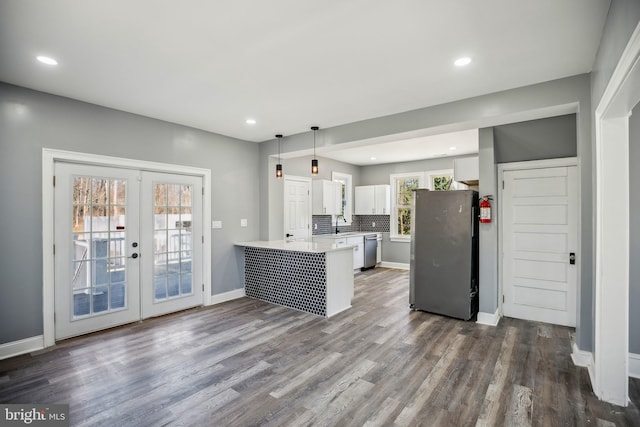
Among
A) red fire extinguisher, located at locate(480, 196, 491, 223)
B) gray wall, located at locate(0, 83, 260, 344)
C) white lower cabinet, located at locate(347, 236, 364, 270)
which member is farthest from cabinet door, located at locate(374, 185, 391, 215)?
gray wall, located at locate(0, 83, 260, 344)

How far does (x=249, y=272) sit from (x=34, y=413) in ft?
10.5

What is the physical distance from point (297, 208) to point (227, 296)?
221 centimetres

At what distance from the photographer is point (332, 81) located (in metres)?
3.11

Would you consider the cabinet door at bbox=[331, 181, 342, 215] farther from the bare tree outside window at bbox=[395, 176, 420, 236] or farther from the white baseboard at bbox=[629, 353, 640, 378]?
the white baseboard at bbox=[629, 353, 640, 378]

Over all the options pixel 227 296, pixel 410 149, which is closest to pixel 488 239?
pixel 410 149

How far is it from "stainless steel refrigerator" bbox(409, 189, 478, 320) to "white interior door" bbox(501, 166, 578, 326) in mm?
422

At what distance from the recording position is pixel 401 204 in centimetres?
786

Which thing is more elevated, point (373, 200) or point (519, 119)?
point (519, 119)

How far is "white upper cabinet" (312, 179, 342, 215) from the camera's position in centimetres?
684

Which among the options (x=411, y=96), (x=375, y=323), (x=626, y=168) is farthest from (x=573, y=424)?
(x=411, y=96)

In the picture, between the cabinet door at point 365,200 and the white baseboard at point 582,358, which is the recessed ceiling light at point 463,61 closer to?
the white baseboard at point 582,358

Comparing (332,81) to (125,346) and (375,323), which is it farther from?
(125,346)

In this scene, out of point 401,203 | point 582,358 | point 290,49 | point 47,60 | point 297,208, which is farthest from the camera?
point 401,203

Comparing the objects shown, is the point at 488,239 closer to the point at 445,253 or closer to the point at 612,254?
the point at 445,253
